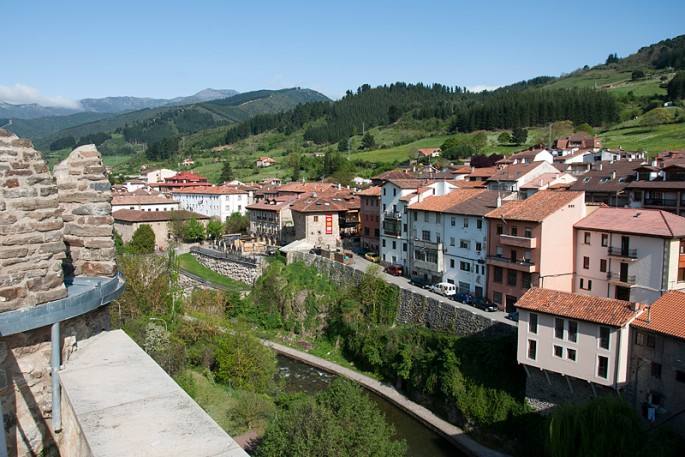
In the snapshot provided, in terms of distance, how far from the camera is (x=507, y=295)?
32.1 metres

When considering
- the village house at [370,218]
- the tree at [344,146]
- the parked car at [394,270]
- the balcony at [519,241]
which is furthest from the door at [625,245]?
the tree at [344,146]

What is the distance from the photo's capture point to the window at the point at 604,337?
21.5 metres

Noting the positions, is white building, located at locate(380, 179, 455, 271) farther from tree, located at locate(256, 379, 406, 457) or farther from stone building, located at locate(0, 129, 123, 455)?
stone building, located at locate(0, 129, 123, 455)

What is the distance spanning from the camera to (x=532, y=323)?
24.1 metres

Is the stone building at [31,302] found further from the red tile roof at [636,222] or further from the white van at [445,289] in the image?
the white van at [445,289]

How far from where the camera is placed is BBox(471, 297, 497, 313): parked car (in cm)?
3166

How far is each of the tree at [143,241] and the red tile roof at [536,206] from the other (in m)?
33.7

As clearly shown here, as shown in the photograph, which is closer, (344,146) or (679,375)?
(679,375)

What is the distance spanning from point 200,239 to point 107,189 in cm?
5866

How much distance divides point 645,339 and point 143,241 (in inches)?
1769

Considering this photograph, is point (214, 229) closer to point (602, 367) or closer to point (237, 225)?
point (237, 225)

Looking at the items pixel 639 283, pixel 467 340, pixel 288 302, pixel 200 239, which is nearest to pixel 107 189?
pixel 467 340

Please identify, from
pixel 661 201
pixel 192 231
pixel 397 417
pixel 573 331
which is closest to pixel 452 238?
pixel 661 201

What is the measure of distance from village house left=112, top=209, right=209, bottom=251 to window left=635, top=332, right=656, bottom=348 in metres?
47.2
